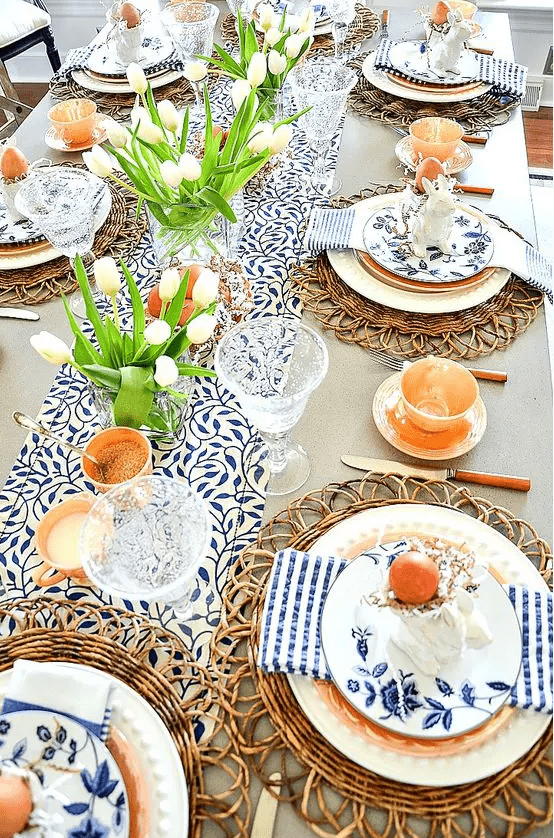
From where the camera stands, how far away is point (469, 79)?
1564mm

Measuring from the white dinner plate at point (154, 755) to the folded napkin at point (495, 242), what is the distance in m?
0.80

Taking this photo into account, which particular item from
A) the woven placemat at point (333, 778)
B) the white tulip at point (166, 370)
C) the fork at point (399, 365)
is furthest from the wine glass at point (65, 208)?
the woven placemat at point (333, 778)

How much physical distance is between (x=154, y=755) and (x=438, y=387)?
1.96 ft

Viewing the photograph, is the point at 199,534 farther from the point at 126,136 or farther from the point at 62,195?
the point at 62,195

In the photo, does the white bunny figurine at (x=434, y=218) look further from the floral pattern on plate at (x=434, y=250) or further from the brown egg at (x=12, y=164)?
the brown egg at (x=12, y=164)

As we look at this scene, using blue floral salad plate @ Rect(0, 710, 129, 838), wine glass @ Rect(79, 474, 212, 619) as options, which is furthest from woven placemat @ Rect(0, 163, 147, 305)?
blue floral salad plate @ Rect(0, 710, 129, 838)

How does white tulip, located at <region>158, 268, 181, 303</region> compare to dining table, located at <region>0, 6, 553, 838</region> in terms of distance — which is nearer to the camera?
dining table, located at <region>0, 6, 553, 838</region>

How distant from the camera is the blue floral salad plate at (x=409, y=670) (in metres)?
Result: 0.64

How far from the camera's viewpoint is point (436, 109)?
1.55 metres

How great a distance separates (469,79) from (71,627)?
1.49m

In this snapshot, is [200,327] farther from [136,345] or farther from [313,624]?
[313,624]

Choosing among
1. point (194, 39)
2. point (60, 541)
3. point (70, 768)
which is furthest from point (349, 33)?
point (70, 768)

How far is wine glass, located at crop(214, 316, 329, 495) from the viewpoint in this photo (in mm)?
888

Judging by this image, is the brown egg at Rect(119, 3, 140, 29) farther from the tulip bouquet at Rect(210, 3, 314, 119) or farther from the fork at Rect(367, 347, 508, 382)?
the fork at Rect(367, 347, 508, 382)
